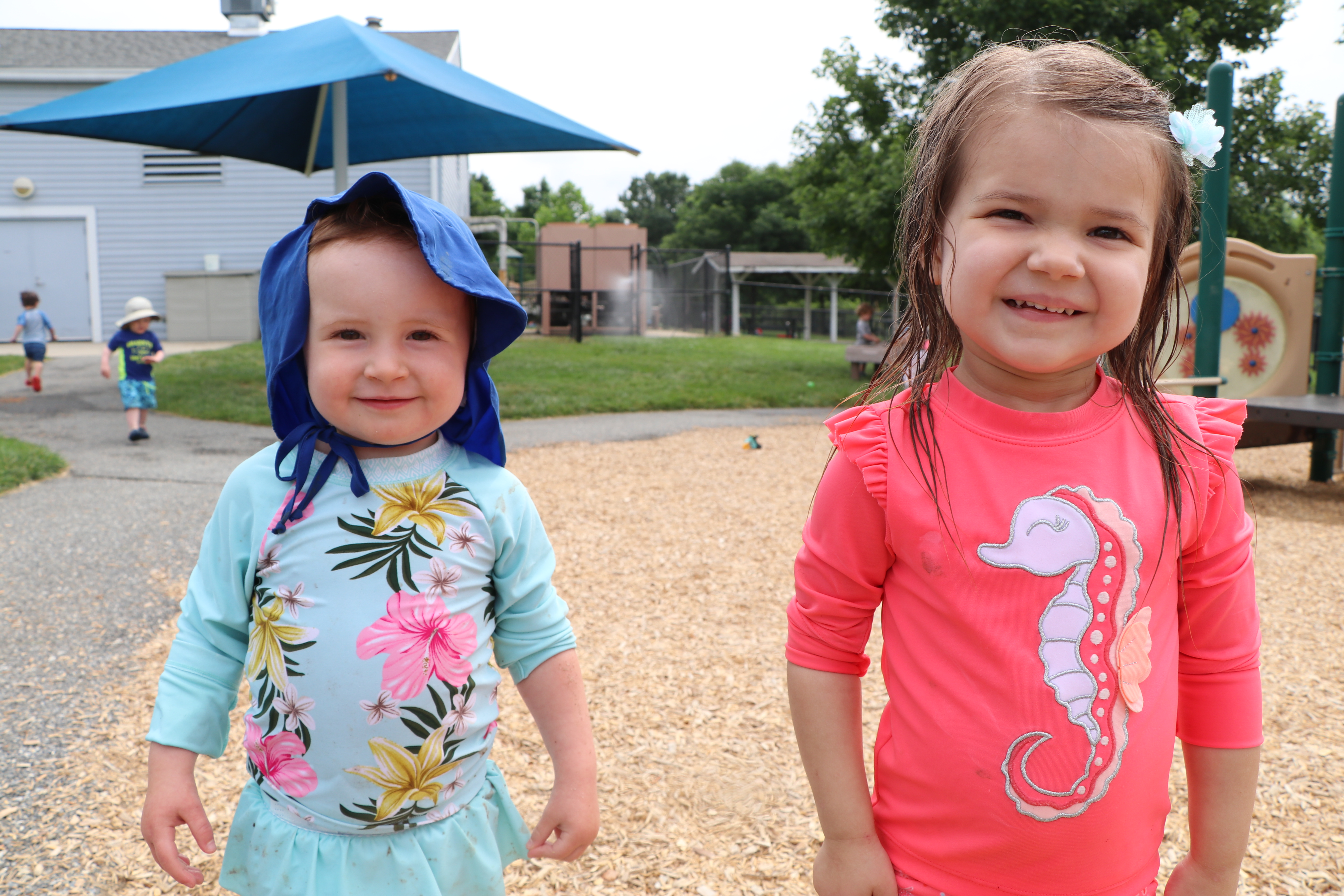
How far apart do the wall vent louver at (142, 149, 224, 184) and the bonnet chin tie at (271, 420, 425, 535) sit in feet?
62.7

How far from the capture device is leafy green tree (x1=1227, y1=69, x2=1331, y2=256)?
12.3m

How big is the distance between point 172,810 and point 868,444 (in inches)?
42.4

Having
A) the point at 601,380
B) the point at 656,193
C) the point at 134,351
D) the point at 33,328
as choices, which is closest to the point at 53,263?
the point at 33,328

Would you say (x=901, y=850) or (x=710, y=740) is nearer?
(x=901, y=850)

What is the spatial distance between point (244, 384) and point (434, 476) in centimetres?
1084

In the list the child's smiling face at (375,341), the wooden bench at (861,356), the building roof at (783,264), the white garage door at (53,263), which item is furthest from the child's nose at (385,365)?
the building roof at (783,264)

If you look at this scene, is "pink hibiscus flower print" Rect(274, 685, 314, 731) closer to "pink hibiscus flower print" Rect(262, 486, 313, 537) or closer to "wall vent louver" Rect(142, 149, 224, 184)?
"pink hibiscus flower print" Rect(262, 486, 313, 537)

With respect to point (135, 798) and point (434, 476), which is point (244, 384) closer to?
point (135, 798)

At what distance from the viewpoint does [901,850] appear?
124cm

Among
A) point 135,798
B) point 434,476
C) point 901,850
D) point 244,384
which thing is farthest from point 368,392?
point 244,384

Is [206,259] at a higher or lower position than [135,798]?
higher

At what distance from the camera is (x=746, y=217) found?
56.5 metres

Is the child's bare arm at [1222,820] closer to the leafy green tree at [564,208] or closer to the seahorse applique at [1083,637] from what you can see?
the seahorse applique at [1083,637]

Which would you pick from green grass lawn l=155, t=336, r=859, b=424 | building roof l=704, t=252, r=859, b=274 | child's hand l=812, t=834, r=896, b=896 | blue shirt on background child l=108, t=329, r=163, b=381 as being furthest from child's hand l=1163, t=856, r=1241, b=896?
building roof l=704, t=252, r=859, b=274
